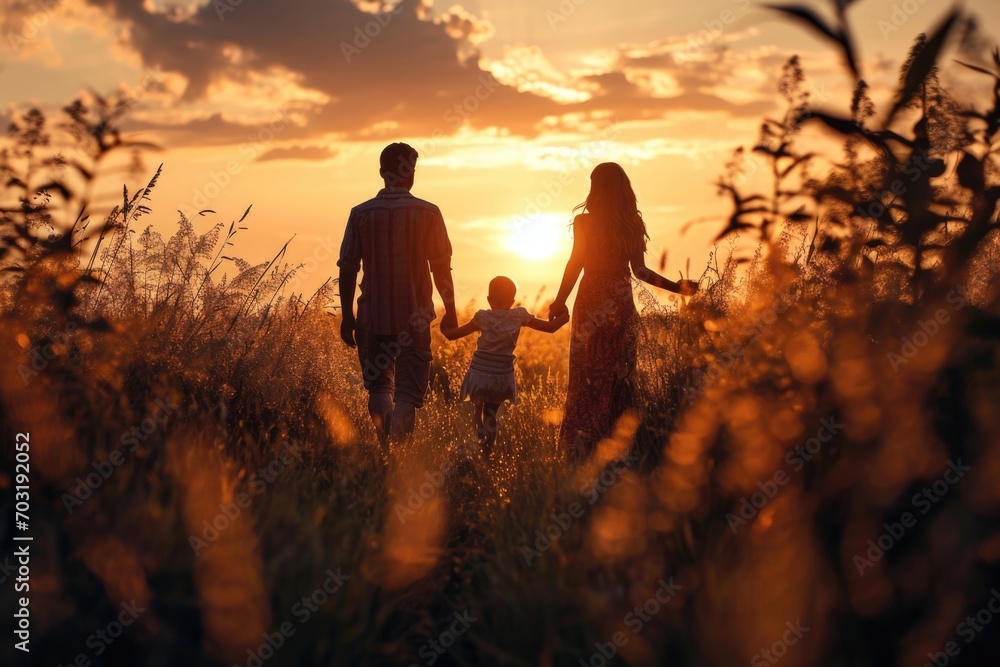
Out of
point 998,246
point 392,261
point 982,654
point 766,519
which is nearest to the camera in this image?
point 982,654

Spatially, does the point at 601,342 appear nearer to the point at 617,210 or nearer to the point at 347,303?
the point at 617,210

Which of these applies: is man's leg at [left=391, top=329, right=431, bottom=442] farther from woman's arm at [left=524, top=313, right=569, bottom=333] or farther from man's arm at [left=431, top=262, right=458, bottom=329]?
woman's arm at [left=524, top=313, right=569, bottom=333]

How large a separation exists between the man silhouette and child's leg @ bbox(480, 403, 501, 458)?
0.56 meters

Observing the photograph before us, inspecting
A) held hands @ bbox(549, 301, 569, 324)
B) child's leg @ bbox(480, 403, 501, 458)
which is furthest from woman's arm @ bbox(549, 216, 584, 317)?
child's leg @ bbox(480, 403, 501, 458)

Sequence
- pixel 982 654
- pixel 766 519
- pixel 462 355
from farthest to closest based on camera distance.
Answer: pixel 462 355 < pixel 766 519 < pixel 982 654

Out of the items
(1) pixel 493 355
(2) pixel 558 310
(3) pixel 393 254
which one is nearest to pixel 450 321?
(1) pixel 493 355

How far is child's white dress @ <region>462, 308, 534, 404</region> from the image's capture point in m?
7.20

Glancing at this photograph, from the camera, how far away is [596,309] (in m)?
6.94

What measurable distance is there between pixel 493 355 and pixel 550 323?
0.50 meters

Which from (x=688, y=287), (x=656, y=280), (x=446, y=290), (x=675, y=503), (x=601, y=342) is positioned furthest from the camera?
(x=446, y=290)

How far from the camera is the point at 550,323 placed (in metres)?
7.14

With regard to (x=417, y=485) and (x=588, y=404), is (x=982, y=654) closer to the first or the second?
(x=417, y=485)

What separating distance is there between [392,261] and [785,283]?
351 centimetres

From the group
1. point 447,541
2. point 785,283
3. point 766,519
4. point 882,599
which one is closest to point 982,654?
point 882,599
